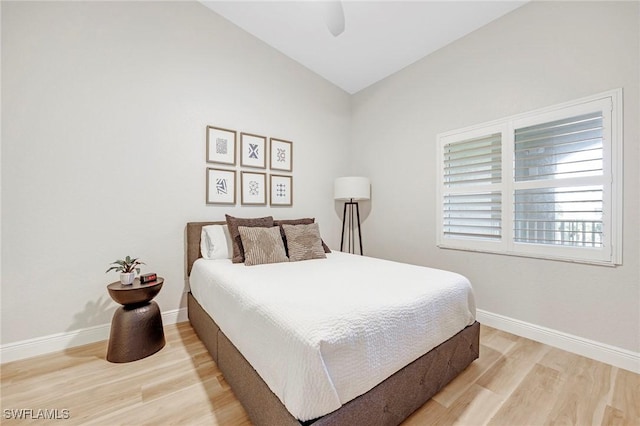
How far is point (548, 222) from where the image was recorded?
213 cm

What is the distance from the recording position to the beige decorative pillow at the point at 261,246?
2.28 meters

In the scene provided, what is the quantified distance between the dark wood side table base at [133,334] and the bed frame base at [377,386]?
496 mm

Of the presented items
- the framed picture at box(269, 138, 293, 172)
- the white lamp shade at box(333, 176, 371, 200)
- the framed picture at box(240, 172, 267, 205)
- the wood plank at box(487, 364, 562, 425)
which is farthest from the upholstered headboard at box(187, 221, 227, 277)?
the wood plank at box(487, 364, 562, 425)

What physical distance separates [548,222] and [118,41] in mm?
3989

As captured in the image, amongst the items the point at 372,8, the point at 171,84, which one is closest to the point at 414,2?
the point at 372,8

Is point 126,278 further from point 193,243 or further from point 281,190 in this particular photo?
point 281,190

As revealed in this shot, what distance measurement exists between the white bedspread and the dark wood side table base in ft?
1.41

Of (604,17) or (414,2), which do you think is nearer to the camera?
(604,17)

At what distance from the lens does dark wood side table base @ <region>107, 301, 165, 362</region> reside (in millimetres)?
1840

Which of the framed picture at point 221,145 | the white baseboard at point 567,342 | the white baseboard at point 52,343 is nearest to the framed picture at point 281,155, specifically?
the framed picture at point 221,145

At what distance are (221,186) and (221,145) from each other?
445 millimetres

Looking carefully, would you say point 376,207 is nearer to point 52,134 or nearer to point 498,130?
point 498,130

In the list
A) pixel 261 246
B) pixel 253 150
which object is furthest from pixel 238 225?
pixel 253 150

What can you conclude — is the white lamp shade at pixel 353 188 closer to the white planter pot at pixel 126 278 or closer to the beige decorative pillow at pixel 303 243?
the beige decorative pillow at pixel 303 243
